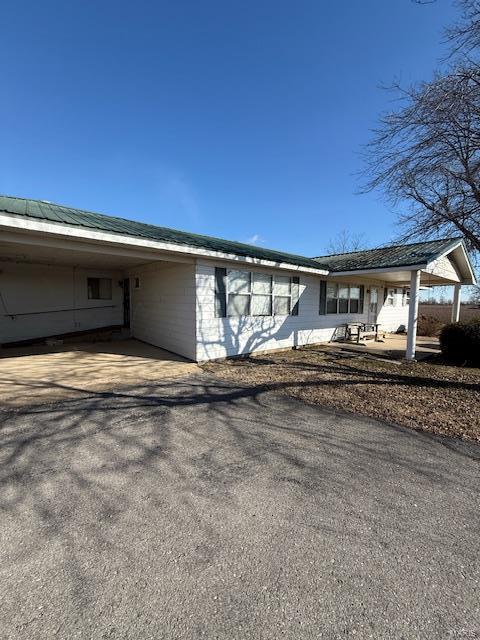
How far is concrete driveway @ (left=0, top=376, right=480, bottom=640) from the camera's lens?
62.4 inches

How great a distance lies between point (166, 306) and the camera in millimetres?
9344

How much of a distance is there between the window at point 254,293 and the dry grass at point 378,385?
56.5 inches

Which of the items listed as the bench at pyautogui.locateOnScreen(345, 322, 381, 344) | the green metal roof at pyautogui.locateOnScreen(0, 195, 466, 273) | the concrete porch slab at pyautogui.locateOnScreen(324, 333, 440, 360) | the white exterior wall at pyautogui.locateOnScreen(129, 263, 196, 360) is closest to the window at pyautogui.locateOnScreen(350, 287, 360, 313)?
the bench at pyautogui.locateOnScreen(345, 322, 381, 344)

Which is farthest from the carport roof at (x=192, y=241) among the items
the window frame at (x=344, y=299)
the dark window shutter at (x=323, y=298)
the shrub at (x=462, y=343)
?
the shrub at (x=462, y=343)

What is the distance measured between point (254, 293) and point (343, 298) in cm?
539

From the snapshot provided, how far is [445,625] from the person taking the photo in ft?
5.10

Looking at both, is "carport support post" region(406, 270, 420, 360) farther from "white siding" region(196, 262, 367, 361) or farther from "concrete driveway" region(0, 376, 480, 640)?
"concrete driveway" region(0, 376, 480, 640)

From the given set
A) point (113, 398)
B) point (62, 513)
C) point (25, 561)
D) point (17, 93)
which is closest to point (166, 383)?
point (113, 398)

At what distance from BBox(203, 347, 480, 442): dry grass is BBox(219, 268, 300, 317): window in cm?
144

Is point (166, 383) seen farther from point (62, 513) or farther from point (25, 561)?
point (25, 561)

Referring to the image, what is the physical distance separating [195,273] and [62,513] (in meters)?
6.07

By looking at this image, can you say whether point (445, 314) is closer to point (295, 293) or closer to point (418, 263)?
point (418, 263)

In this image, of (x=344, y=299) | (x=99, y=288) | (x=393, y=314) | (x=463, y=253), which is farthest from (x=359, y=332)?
(x=99, y=288)

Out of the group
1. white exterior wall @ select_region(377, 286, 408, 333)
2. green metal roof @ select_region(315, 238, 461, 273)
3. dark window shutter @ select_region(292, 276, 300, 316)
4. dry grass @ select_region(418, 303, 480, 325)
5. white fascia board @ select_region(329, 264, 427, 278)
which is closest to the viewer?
white fascia board @ select_region(329, 264, 427, 278)
